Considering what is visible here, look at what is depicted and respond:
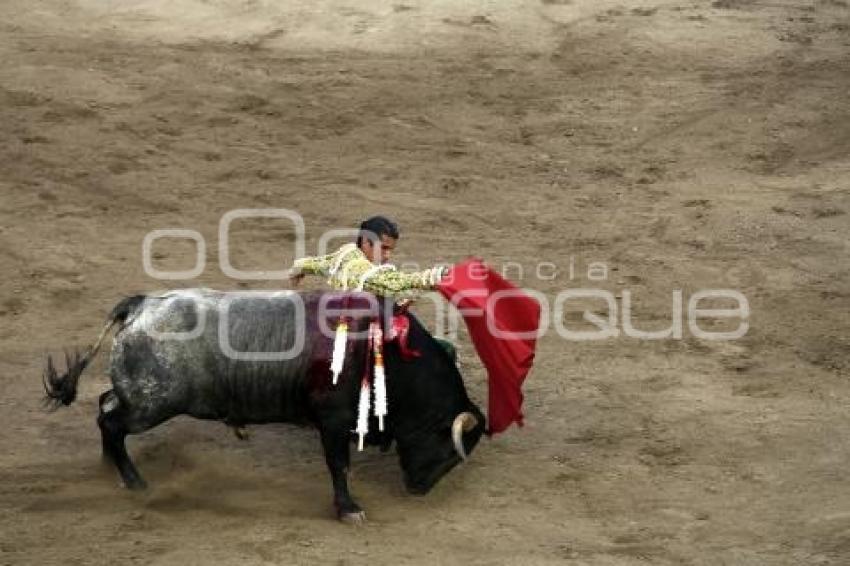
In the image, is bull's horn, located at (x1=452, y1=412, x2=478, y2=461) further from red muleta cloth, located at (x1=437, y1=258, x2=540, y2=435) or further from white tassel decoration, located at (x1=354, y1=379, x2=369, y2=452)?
white tassel decoration, located at (x1=354, y1=379, x2=369, y2=452)

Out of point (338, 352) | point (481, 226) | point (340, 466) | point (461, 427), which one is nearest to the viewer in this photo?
point (338, 352)

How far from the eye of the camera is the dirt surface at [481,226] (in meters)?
7.12

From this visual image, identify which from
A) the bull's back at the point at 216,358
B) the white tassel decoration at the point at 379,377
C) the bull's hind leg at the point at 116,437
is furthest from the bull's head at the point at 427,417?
the bull's hind leg at the point at 116,437

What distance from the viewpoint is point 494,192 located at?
11.0 m

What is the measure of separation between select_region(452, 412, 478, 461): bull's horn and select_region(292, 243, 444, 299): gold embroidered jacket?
26.0 inches

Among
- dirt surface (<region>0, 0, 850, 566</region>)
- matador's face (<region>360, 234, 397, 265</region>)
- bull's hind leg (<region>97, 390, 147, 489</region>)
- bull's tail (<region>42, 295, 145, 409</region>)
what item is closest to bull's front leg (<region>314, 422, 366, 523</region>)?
dirt surface (<region>0, 0, 850, 566</region>)

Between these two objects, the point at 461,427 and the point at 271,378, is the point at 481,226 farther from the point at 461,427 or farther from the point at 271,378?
the point at 271,378

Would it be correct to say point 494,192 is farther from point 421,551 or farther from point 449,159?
point 421,551

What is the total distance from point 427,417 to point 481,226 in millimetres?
3434

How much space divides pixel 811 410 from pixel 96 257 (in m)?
4.79

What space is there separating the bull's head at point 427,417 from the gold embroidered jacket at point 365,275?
0.77 feet

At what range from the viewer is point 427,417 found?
23.8ft

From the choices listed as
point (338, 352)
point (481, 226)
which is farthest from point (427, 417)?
point (481, 226)

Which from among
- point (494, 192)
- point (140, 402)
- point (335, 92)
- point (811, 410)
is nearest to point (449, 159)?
point (494, 192)
